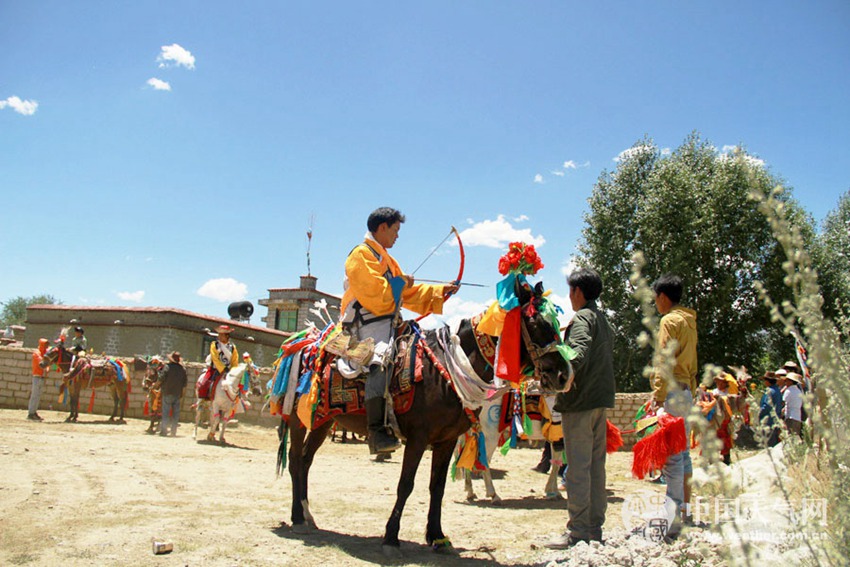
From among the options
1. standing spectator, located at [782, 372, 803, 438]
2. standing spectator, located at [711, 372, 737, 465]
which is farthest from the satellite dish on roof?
standing spectator, located at [782, 372, 803, 438]

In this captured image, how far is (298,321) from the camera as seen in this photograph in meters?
31.0

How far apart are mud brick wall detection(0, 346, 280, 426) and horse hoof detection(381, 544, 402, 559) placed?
Answer: 527 inches

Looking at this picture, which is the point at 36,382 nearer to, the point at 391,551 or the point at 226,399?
the point at 226,399

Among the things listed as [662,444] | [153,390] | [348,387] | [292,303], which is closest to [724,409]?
[662,444]

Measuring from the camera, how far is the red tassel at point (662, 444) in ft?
15.8

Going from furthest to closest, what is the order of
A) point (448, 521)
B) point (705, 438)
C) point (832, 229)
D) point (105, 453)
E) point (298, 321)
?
point (298, 321)
point (832, 229)
point (105, 453)
point (448, 521)
point (705, 438)

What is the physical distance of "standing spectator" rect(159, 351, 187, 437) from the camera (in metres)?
13.9

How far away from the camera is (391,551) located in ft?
14.8

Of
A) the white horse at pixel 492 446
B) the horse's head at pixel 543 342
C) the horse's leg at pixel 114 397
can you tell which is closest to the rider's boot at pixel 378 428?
the horse's head at pixel 543 342

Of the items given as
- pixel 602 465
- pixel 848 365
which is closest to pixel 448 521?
pixel 602 465

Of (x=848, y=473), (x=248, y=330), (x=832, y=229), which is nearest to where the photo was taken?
(x=848, y=473)

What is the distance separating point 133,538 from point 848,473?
4665mm

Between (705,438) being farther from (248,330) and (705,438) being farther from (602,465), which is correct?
(248,330)

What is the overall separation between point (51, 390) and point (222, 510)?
1454 cm
